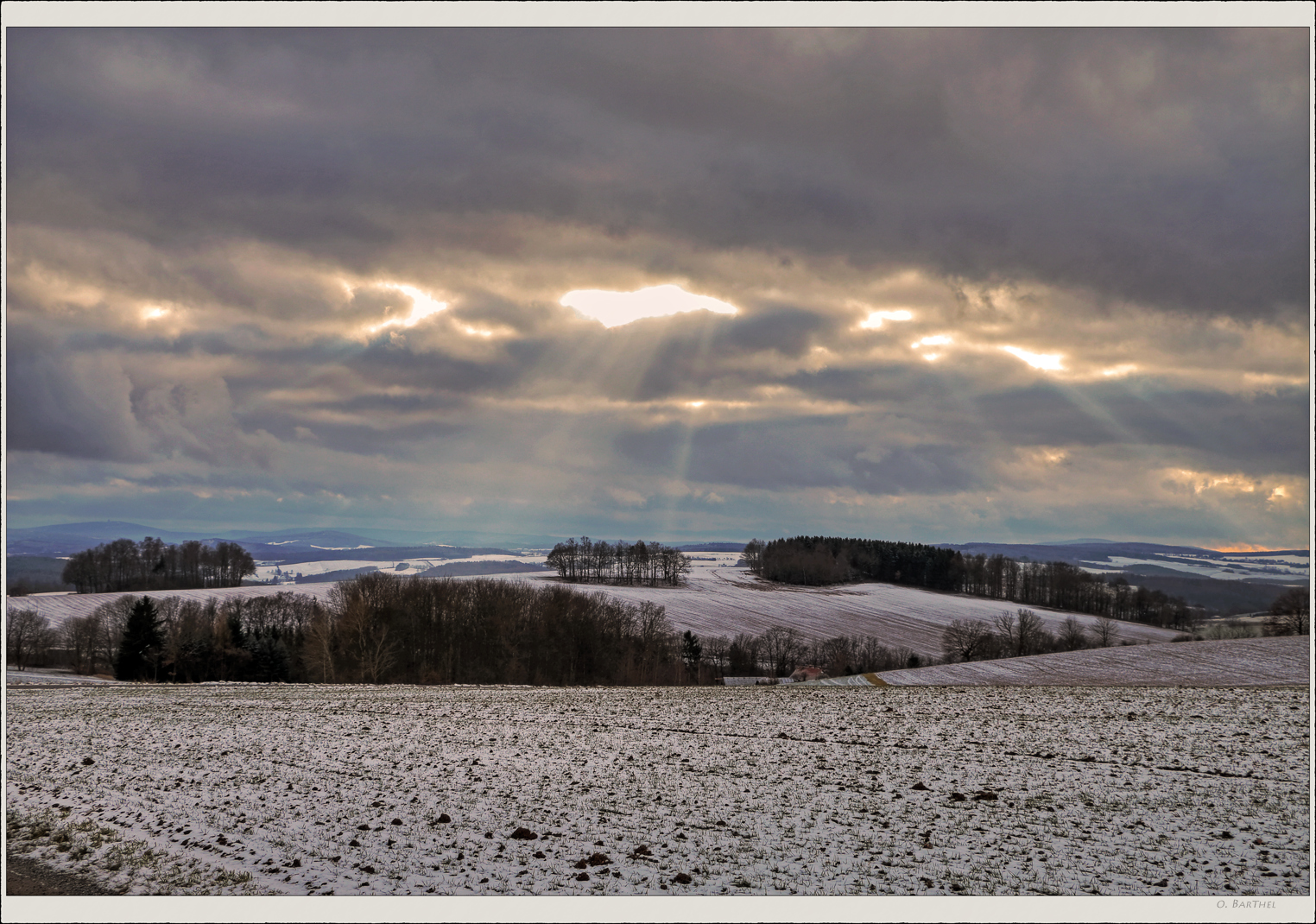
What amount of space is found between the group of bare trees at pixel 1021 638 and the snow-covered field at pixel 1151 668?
20.4m

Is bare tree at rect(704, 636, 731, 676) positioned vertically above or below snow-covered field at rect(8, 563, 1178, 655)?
below

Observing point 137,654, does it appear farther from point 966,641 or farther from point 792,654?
point 966,641

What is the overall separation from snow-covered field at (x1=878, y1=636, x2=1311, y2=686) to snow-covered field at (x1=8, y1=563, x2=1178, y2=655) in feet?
104

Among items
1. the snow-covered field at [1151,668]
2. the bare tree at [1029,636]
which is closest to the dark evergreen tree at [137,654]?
the snow-covered field at [1151,668]

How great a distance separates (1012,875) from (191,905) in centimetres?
1045

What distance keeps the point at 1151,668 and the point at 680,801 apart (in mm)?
37755

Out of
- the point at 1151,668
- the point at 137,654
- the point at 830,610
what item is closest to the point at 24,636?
the point at 137,654

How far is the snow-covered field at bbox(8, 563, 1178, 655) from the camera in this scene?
280 ft

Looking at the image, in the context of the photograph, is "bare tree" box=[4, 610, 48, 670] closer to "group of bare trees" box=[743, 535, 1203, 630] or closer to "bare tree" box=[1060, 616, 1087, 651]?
"bare tree" box=[1060, 616, 1087, 651]

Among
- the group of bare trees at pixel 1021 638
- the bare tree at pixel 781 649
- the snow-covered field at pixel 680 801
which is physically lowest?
the bare tree at pixel 781 649

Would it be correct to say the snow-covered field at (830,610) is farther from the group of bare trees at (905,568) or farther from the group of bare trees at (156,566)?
the group of bare trees at (156,566)

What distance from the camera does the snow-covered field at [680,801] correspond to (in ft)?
31.0

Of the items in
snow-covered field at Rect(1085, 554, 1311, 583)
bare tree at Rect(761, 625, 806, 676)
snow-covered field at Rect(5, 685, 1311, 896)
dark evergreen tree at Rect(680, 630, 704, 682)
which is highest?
snow-covered field at Rect(1085, 554, 1311, 583)

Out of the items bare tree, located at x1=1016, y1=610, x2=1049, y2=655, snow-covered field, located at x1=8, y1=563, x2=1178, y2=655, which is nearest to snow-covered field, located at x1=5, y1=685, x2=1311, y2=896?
bare tree, located at x1=1016, y1=610, x2=1049, y2=655
